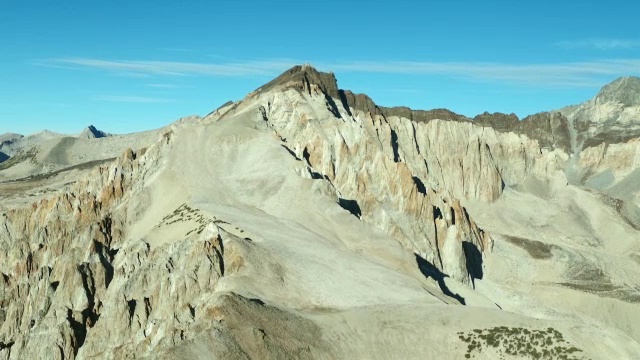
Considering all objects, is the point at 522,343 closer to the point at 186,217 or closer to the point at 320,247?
the point at 320,247

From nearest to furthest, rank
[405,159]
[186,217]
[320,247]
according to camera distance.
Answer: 1. [320,247]
2. [186,217]
3. [405,159]

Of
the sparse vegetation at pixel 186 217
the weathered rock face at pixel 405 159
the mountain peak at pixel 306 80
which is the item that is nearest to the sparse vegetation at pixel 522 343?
the sparse vegetation at pixel 186 217

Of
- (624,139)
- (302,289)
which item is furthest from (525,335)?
(624,139)

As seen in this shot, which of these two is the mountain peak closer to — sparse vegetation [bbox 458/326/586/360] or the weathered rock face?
the weathered rock face

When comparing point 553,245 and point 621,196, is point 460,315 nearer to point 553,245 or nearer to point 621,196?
point 553,245

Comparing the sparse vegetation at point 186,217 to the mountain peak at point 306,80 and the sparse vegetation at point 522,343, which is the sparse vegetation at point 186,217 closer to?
the sparse vegetation at point 522,343

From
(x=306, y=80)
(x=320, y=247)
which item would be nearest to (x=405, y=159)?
(x=306, y=80)
